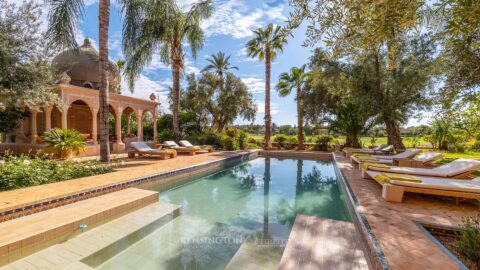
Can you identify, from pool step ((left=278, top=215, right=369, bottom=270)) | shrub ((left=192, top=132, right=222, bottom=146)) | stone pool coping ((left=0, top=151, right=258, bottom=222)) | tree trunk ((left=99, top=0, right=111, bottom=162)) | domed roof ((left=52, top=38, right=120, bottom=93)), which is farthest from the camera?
shrub ((left=192, top=132, right=222, bottom=146))

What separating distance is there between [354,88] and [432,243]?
1336 centimetres

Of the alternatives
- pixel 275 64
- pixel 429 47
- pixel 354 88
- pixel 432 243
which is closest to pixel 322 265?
pixel 432 243

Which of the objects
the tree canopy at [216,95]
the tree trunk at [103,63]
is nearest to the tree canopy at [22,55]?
the tree trunk at [103,63]

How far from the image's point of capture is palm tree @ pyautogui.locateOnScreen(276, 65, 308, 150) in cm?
2134

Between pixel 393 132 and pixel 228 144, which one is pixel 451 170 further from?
pixel 228 144

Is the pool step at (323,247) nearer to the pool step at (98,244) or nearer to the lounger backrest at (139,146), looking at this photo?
the pool step at (98,244)

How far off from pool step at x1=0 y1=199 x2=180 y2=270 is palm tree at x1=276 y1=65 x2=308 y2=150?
17431 millimetres

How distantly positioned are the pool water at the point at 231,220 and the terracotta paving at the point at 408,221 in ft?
2.80

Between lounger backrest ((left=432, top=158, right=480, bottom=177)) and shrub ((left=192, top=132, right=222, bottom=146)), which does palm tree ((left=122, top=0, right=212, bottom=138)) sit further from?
lounger backrest ((left=432, top=158, right=480, bottom=177))

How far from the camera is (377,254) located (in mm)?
3188

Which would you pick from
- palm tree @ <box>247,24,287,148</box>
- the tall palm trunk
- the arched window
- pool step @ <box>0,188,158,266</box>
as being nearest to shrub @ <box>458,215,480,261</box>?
the tall palm trunk

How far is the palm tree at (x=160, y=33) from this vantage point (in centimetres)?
1109

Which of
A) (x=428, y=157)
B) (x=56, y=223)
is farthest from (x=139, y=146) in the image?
(x=428, y=157)

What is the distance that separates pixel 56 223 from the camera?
4184mm
